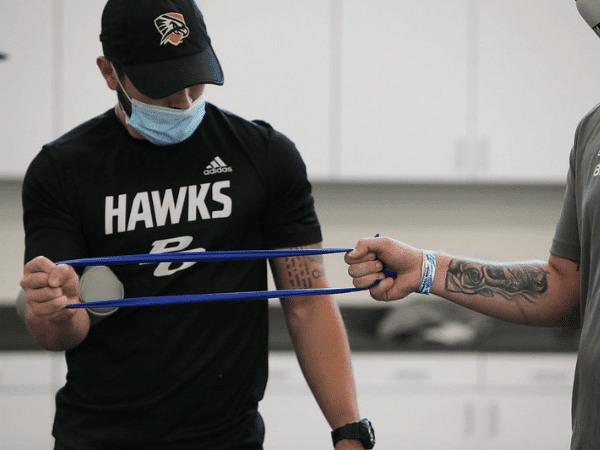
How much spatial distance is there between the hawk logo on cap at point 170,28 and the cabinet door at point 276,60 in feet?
6.11

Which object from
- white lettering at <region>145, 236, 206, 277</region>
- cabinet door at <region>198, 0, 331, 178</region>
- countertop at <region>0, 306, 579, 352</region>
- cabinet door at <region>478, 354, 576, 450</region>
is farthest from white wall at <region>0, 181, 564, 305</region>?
white lettering at <region>145, 236, 206, 277</region>

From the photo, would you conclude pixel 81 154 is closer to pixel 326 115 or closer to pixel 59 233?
pixel 59 233

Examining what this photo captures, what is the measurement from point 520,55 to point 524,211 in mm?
780

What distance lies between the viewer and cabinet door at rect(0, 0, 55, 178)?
10.3 ft

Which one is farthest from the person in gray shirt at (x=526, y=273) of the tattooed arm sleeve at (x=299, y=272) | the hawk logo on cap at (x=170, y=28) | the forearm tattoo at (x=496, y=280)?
the hawk logo on cap at (x=170, y=28)

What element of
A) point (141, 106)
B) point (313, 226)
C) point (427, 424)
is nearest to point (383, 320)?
point (427, 424)

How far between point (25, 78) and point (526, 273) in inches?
100

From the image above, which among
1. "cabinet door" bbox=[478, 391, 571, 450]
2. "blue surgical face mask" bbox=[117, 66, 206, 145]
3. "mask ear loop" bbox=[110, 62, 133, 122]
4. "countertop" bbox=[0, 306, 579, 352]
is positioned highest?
"mask ear loop" bbox=[110, 62, 133, 122]

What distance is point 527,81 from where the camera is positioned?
10.7ft

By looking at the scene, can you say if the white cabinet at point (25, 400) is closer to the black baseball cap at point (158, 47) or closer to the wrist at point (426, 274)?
the black baseball cap at point (158, 47)

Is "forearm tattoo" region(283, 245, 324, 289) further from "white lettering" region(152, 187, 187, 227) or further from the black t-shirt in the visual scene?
"white lettering" region(152, 187, 187, 227)

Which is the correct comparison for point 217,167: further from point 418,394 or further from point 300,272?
point 418,394

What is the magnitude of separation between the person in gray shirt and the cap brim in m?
0.42

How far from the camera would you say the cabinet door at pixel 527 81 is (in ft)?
10.6
